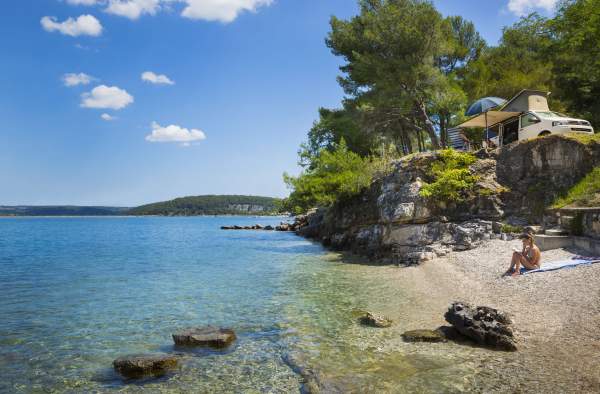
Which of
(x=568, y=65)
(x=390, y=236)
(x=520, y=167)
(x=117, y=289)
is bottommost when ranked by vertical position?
(x=117, y=289)

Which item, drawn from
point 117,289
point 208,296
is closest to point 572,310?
point 208,296

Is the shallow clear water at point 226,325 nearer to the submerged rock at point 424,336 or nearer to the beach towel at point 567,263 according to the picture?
the submerged rock at point 424,336

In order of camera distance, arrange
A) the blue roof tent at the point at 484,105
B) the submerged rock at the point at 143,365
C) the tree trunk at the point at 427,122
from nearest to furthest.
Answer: the submerged rock at the point at 143,365, the blue roof tent at the point at 484,105, the tree trunk at the point at 427,122

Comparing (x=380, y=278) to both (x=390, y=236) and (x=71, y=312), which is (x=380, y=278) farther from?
(x=71, y=312)

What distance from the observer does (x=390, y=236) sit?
82.5 feet

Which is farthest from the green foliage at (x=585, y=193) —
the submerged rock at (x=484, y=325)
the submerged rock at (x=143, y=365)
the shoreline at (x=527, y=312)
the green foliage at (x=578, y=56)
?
the submerged rock at (x=143, y=365)

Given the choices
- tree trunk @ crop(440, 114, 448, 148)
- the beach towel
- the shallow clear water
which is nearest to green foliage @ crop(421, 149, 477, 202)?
the shallow clear water

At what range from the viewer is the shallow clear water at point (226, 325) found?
326 inches

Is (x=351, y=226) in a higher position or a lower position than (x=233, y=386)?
higher

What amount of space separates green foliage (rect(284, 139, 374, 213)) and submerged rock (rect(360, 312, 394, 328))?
18570mm

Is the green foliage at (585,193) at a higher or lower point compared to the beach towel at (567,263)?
higher

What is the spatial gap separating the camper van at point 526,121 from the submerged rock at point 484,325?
16.2 meters

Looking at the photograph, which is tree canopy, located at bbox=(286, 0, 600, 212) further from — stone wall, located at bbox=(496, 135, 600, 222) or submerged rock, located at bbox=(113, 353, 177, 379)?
submerged rock, located at bbox=(113, 353, 177, 379)

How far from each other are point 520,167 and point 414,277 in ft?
31.5
